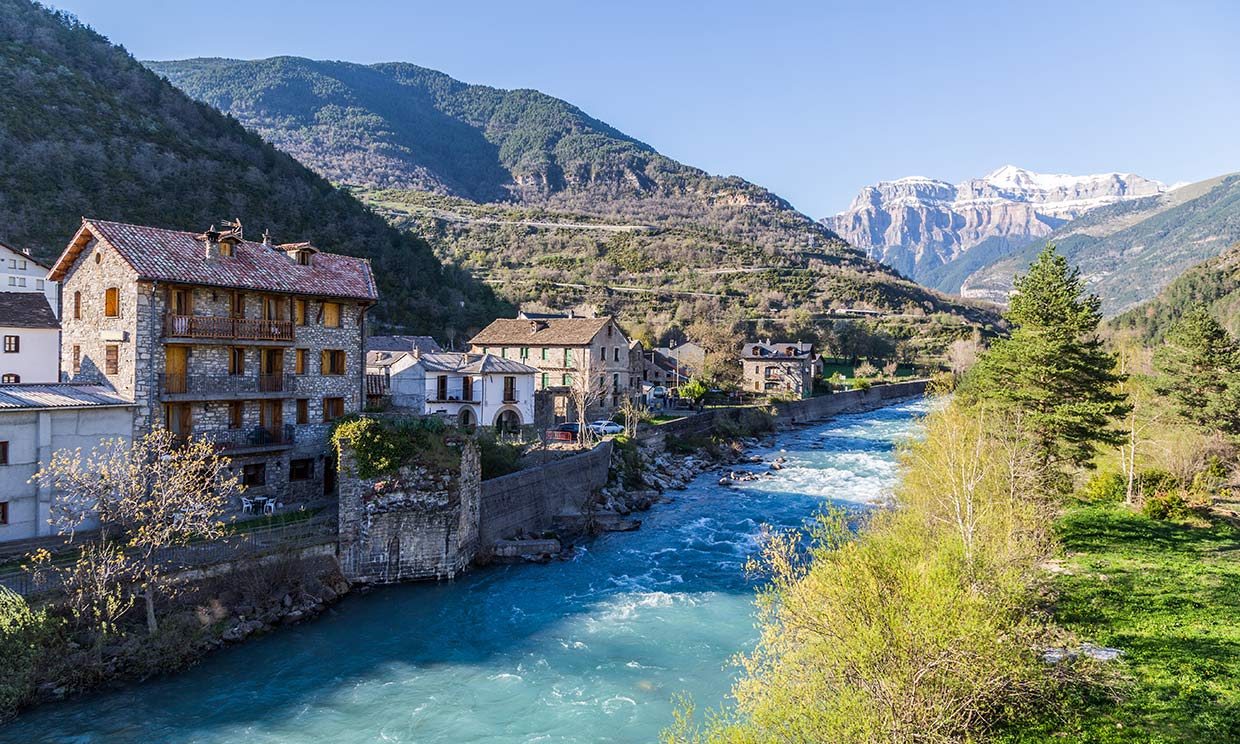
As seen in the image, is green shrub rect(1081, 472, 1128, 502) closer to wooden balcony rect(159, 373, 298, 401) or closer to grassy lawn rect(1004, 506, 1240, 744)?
grassy lawn rect(1004, 506, 1240, 744)

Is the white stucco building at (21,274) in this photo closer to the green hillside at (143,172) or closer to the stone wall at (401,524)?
the green hillside at (143,172)

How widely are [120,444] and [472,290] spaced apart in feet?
230

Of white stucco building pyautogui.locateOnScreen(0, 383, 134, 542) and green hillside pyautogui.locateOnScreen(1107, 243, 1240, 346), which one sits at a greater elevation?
green hillside pyautogui.locateOnScreen(1107, 243, 1240, 346)

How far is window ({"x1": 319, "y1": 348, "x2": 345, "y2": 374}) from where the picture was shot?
1219 inches

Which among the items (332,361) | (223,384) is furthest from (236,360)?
(332,361)

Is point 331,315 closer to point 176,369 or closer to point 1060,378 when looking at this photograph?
point 176,369

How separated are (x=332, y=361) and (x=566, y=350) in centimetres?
2559

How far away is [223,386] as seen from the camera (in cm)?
2784

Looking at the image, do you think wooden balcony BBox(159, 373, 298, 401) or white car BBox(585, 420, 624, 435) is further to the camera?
white car BBox(585, 420, 624, 435)

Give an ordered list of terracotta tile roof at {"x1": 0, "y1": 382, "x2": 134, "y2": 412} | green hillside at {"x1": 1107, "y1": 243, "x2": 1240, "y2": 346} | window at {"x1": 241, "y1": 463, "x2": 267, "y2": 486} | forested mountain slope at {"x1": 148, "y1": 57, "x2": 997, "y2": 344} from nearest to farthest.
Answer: terracotta tile roof at {"x1": 0, "y1": 382, "x2": 134, "y2": 412}, window at {"x1": 241, "y1": 463, "x2": 267, "y2": 486}, green hillside at {"x1": 1107, "y1": 243, "x2": 1240, "y2": 346}, forested mountain slope at {"x1": 148, "y1": 57, "x2": 997, "y2": 344}

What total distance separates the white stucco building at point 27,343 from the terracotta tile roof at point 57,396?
21.5ft

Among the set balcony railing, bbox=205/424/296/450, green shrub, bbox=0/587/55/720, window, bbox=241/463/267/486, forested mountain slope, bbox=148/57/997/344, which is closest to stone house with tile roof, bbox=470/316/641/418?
balcony railing, bbox=205/424/296/450

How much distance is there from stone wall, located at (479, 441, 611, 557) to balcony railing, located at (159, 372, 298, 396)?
9.26m

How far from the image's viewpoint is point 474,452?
96.7ft
